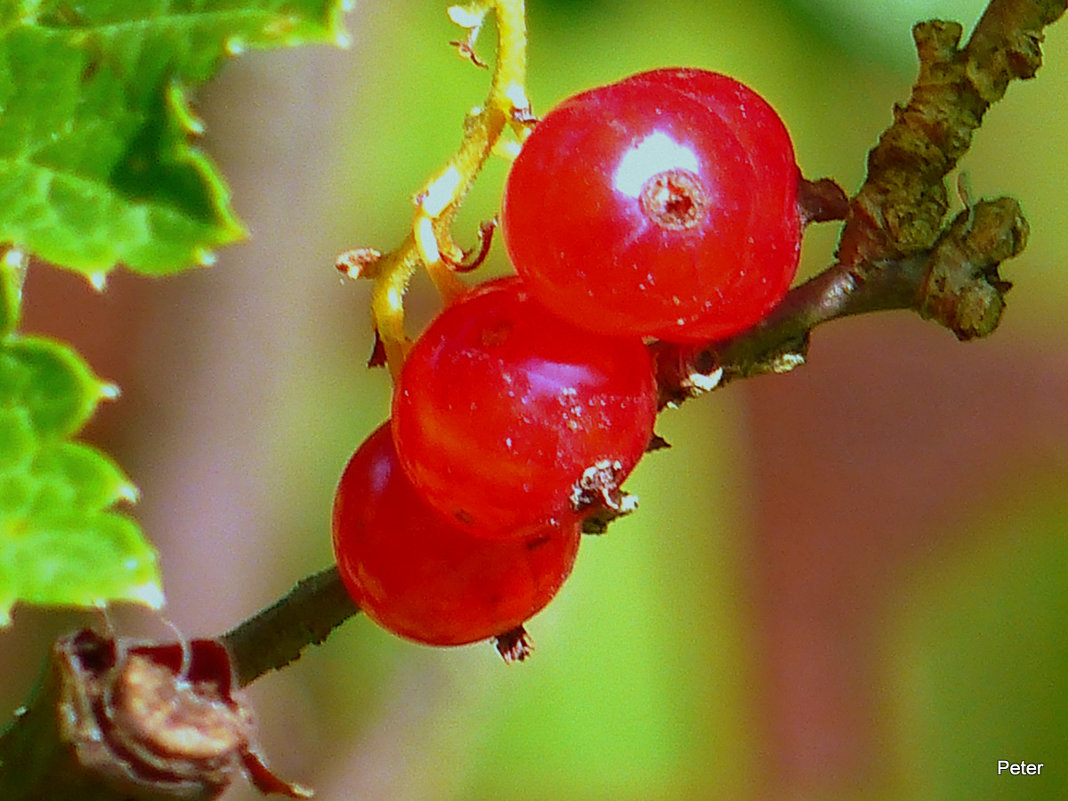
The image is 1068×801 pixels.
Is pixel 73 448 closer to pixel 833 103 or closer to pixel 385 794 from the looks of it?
pixel 385 794

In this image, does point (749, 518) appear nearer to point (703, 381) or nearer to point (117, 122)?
point (703, 381)

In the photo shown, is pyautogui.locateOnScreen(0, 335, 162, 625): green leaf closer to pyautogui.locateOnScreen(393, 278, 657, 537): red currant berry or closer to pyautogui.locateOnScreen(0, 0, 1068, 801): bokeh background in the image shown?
pyautogui.locateOnScreen(393, 278, 657, 537): red currant berry

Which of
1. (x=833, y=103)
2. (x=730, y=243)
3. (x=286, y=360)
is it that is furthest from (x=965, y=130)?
(x=833, y=103)

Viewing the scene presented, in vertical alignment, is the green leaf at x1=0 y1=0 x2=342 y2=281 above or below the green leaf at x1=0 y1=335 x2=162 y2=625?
above

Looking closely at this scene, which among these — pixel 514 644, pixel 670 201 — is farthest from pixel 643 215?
pixel 514 644

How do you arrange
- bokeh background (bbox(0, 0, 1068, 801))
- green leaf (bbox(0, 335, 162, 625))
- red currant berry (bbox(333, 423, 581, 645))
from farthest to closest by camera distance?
1. bokeh background (bbox(0, 0, 1068, 801))
2. red currant berry (bbox(333, 423, 581, 645))
3. green leaf (bbox(0, 335, 162, 625))

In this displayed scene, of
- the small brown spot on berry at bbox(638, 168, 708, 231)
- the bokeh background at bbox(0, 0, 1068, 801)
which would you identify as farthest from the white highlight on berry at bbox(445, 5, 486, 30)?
the bokeh background at bbox(0, 0, 1068, 801)

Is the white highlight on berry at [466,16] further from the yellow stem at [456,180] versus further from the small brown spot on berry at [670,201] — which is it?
the small brown spot on berry at [670,201]

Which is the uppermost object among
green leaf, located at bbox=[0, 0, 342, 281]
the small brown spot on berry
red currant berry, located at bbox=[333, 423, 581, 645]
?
the small brown spot on berry

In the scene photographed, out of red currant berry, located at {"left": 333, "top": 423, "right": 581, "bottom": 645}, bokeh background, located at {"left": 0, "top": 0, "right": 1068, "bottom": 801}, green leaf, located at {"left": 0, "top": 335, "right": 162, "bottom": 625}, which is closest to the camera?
green leaf, located at {"left": 0, "top": 335, "right": 162, "bottom": 625}
